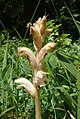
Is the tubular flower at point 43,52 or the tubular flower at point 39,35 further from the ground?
the tubular flower at point 39,35

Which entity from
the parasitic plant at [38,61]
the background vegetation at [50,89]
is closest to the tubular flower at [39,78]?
the parasitic plant at [38,61]

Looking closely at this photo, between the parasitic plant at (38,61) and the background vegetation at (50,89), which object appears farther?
the background vegetation at (50,89)

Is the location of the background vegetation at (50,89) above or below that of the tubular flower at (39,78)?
above

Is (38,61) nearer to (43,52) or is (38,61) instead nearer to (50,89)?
(43,52)

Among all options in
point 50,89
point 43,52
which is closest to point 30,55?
point 43,52

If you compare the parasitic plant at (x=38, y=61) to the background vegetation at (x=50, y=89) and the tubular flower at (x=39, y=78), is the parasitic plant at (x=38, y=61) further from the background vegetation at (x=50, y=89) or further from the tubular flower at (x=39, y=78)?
the background vegetation at (x=50, y=89)

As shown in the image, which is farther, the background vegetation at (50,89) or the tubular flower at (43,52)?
the background vegetation at (50,89)

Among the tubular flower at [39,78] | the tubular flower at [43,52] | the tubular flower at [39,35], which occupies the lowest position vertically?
the tubular flower at [39,78]

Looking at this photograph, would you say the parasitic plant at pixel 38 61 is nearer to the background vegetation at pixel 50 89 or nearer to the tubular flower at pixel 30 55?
the tubular flower at pixel 30 55

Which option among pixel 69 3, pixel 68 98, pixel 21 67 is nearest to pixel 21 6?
pixel 69 3

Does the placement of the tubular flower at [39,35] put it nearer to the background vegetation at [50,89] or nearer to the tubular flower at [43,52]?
the tubular flower at [43,52]

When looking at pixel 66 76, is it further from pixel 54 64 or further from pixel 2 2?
pixel 2 2

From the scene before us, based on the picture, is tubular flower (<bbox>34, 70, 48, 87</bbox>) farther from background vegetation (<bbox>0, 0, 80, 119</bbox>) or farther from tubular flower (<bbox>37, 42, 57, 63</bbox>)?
background vegetation (<bbox>0, 0, 80, 119</bbox>)

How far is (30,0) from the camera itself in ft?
39.7
